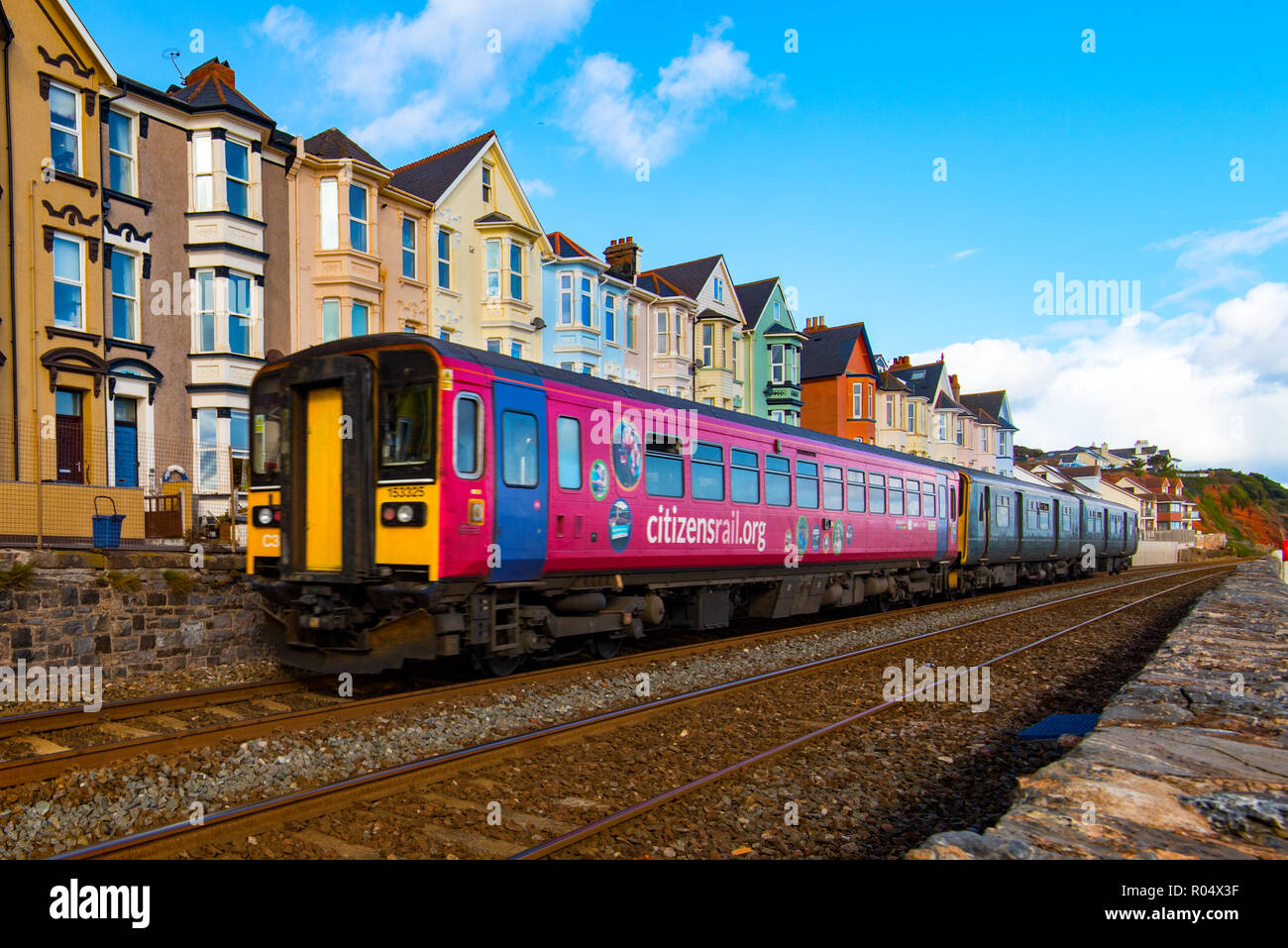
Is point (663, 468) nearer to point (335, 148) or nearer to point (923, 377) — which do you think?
point (335, 148)

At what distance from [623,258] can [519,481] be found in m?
27.6

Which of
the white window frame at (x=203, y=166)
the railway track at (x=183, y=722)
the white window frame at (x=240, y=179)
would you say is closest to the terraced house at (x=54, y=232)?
the white window frame at (x=203, y=166)

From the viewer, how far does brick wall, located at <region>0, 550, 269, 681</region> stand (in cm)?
957

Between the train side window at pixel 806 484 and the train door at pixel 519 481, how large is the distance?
636 centimetres

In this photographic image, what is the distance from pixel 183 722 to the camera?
7.63m

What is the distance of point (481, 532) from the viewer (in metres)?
8.65

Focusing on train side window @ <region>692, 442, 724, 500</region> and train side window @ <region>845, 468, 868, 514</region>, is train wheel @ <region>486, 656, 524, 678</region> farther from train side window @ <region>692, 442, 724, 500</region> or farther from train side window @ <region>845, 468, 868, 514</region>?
train side window @ <region>845, 468, 868, 514</region>

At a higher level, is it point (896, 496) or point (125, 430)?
point (125, 430)

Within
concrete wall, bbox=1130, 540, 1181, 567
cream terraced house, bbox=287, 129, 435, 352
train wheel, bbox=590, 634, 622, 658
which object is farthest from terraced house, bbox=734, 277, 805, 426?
train wheel, bbox=590, 634, 622, 658

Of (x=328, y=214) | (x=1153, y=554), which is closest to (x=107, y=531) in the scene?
(x=328, y=214)

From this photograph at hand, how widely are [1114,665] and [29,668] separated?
44.3 ft

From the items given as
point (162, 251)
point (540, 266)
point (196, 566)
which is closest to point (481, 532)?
point (196, 566)

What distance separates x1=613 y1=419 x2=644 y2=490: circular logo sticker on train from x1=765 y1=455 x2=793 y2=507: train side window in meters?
3.41

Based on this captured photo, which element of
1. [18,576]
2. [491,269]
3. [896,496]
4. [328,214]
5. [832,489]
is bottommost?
[18,576]
